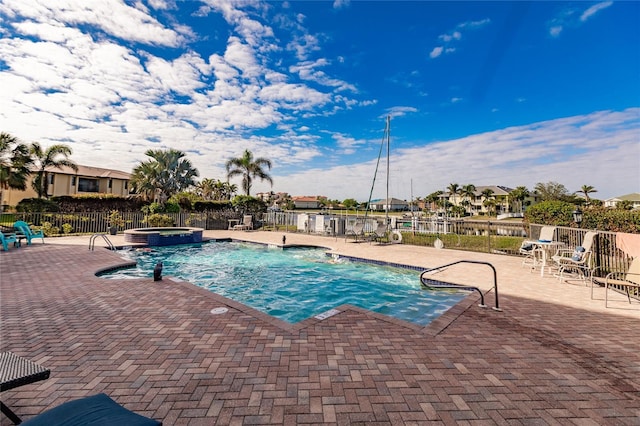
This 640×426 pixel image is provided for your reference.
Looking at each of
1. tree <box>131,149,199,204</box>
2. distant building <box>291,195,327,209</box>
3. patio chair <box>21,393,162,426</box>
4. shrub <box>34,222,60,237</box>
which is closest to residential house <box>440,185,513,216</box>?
distant building <box>291,195,327,209</box>

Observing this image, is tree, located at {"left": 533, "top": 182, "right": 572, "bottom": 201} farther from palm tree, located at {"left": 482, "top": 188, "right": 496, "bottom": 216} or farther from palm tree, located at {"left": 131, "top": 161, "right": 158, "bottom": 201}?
palm tree, located at {"left": 131, "top": 161, "right": 158, "bottom": 201}

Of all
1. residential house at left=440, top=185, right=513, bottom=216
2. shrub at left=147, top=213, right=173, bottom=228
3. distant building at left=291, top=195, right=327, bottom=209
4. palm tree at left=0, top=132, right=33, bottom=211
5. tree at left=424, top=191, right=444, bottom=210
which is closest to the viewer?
shrub at left=147, top=213, right=173, bottom=228

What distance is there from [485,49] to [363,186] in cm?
1104

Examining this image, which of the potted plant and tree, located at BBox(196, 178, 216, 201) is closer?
the potted plant

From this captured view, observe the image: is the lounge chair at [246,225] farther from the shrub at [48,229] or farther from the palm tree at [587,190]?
the palm tree at [587,190]

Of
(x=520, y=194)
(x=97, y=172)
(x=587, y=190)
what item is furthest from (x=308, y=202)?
(x=587, y=190)

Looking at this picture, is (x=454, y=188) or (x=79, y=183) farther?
(x=454, y=188)

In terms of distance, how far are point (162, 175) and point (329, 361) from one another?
24520mm

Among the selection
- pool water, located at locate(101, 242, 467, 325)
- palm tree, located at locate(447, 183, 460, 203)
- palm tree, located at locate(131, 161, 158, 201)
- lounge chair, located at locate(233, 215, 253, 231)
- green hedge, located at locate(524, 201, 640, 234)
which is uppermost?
palm tree, located at locate(447, 183, 460, 203)

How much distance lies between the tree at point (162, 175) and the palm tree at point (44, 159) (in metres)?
4.96

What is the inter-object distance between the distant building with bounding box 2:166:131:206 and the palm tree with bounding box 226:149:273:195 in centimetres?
1174

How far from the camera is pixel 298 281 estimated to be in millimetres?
7812

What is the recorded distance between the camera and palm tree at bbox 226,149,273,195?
90.8 ft

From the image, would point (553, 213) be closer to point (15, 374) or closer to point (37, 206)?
point (15, 374)
